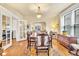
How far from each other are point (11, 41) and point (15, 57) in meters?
0.81

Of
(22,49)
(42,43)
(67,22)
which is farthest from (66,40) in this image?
(22,49)

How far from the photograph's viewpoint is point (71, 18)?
3.23m

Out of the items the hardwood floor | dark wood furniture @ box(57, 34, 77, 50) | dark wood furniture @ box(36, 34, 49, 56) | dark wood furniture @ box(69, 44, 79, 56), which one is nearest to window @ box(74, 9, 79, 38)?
dark wood furniture @ box(57, 34, 77, 50)

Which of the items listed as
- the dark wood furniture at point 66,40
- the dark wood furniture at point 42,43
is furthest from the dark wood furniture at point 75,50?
the dark wood furniture at point 42,43

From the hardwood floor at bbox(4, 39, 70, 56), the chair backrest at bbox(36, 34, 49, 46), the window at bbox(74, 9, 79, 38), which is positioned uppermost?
the window at bbox(74, 9, 79, 38)

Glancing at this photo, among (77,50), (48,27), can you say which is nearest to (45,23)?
(48,27)

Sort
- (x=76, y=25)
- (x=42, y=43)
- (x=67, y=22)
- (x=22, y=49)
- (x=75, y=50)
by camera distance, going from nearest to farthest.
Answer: (x=75, y=50), (x=76, y=25), (x=22, y=49), (x=67, y=22), (x=42, y=43)

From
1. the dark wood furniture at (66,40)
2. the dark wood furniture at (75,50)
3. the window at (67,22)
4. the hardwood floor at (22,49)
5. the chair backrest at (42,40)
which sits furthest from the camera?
the chair backrest at (42,40)

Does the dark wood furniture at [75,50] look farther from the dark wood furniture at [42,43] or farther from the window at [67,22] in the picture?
the dark wood furniture at [42,43]

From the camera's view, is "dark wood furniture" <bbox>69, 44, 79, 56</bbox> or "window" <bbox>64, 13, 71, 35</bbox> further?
"window" <bbox>64, 13, 71, 35</bbox>

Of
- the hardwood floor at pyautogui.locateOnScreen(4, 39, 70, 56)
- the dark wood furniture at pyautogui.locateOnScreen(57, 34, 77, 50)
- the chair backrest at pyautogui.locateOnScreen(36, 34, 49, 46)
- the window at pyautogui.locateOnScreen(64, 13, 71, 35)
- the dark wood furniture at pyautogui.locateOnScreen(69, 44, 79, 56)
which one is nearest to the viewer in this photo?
the dark wood furniture at pyautogui.locateOnScreen(69, 44, 79, 56)

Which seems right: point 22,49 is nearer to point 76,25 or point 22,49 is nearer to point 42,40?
point 42,40

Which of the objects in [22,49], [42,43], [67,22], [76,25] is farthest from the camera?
[42,43]

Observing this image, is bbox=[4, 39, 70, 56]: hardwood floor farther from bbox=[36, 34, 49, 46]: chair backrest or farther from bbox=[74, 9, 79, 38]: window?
bbox=[74, 9, 79, 38]: window
